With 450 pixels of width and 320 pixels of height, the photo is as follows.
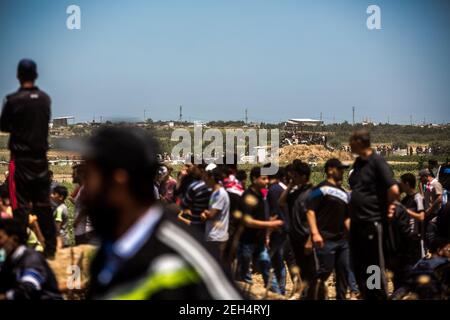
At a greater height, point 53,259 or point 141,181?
point 141,181

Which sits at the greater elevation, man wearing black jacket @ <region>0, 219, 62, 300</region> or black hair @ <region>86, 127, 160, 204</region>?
black hair @ <region>86, 127, 160, 204</region>

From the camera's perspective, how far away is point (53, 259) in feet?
30.8

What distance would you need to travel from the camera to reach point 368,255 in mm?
9055

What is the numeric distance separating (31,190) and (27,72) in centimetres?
122

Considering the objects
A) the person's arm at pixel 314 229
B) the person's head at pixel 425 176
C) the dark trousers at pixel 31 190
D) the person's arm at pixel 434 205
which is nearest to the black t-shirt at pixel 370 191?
the person's arm at pixel 314 229

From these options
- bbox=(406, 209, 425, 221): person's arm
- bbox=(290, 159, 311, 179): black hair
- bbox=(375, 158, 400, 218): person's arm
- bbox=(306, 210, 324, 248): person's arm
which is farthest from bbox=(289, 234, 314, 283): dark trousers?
bbox=(406, 209, 425, 221): person's arm

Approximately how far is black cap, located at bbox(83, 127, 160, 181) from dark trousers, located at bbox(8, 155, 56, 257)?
585 centimetres

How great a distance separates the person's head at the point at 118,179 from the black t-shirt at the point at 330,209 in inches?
258

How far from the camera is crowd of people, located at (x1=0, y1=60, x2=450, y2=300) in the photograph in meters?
3.13

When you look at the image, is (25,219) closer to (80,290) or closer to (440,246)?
(80,290)

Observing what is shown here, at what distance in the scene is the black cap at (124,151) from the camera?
3.15m

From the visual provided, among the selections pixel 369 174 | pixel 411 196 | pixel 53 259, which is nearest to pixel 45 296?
pixel 53 259

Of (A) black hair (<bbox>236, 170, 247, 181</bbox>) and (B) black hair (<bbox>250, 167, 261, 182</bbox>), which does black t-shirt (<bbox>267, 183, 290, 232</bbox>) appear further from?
(A) black hair (<bbox>236, 170, 247, 181</bbox>)
